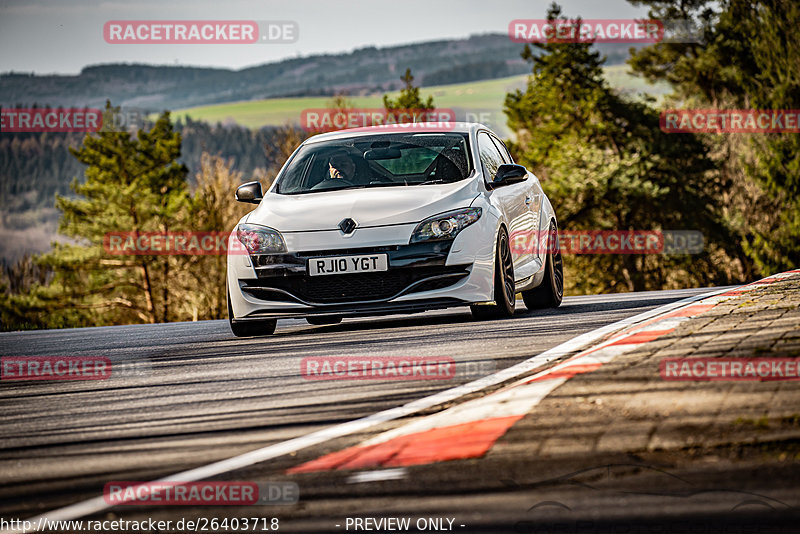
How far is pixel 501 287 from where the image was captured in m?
9.81

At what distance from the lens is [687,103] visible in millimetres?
60000

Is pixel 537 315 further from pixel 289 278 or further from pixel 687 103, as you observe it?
pixel 687 103

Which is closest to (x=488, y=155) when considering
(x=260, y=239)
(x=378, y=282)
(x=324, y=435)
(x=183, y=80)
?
(x=378, y=282)

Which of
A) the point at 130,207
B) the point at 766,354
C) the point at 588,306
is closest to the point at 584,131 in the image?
the point at 130,207

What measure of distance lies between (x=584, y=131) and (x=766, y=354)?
53.5 m

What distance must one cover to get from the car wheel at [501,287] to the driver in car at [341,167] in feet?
5.32

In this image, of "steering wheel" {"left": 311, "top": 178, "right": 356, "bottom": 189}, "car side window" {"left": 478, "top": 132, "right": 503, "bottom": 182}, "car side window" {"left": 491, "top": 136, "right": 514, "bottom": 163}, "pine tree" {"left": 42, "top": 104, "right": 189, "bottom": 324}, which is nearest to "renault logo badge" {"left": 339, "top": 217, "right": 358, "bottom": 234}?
"steering wheel" {"left": 311, "top": 178, "right": 356, "bottom": 189}

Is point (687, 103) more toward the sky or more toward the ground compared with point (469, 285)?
more toward the sky

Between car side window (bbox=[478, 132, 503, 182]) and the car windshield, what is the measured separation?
22 centimetres

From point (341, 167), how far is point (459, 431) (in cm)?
639

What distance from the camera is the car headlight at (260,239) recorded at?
9578 mm

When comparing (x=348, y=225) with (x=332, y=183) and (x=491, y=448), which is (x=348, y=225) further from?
(x=491, y=448)

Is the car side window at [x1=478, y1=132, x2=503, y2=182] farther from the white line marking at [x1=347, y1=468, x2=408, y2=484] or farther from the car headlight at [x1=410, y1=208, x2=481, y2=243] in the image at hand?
the white line marking at [x1=347, y1=468, x2=408, y2=484]

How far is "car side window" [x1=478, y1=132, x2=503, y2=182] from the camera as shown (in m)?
10.8
